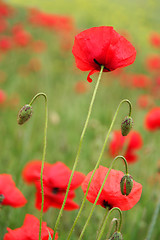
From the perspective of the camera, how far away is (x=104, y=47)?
74 cm

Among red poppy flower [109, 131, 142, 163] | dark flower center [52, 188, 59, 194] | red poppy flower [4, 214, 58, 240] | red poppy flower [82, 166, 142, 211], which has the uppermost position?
red poppy flower [109, 131, 142, 163]

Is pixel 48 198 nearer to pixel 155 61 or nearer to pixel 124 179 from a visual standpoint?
pixel 124 179

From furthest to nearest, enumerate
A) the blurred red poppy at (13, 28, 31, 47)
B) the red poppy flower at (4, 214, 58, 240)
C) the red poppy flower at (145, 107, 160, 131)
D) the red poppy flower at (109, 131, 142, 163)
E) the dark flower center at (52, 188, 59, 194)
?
the blurred red poppy at (13, 28, 31, 47) < the red poppy flower at (145, 107, 160, 131) < the red poppy flower at (109, 131, 142, 163) < the dark flower center at (52, 188, 59, 194) < the red poppy flower at (4, 214, 58, 240)

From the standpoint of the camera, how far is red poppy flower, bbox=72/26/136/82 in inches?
28.9

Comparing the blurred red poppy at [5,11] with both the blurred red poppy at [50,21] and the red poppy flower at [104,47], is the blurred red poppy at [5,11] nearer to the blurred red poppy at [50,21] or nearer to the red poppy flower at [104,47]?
the blurred red poppy at [50,21]

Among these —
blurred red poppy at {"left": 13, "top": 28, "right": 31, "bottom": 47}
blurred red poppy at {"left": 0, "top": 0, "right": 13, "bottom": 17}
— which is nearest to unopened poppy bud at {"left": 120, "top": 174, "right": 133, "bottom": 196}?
blurred red poppy at {"left": 13, "top": 28, "right": 31, "bottom": 47}

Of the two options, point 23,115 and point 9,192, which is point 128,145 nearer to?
point 9,192

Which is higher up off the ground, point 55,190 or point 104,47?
point 104,47

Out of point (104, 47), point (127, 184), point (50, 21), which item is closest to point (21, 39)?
point (50, 21)

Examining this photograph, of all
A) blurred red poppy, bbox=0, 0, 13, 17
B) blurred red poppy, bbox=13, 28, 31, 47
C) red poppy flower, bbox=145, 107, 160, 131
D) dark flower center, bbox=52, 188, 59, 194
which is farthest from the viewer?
blurred red poppy, bbox=0, 0, 13, 17

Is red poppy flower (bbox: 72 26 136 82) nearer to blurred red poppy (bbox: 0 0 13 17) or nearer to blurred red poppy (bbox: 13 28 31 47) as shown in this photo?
blurred red poppy (bbox: 13 28 31 47)

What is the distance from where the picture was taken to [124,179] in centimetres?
71

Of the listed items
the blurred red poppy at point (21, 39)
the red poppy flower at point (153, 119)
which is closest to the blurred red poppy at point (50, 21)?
the blurred red poppy at point (21, 39)

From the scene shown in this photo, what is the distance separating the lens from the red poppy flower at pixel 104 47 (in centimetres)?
73
